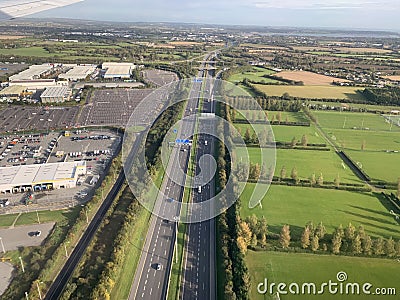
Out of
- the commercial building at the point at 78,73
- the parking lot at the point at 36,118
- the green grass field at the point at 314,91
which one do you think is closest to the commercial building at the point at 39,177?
the parking lot at the point at 36,118

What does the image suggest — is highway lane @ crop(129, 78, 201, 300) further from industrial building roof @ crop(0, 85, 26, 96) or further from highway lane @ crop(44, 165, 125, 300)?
industrial building roof @ crop(0, 85, 26, 96)

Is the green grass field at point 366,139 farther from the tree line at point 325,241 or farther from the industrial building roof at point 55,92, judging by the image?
the industrial building roof at point 55,92

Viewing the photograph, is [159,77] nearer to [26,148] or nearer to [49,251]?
[26,148]

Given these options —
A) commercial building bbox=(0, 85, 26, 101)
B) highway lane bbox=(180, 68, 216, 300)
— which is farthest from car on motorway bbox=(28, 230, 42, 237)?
commercial building bbox=(0, 85, 26, 101)

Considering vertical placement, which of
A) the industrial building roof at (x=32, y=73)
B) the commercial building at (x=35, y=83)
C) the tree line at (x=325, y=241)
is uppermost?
the industrial building roof at (x=32, y=73)

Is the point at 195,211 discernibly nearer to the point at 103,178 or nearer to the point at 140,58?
the point at 103,178

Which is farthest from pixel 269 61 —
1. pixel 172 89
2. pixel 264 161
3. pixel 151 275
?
pixel 151 275
